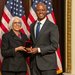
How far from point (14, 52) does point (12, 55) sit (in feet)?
0.15

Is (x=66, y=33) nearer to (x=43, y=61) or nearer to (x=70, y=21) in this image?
(x=70, y=21)

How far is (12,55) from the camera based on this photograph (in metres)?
3.27

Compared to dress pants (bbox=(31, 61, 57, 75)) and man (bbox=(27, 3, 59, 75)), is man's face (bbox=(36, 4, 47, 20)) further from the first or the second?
dress pants (bbox=(31, 61, 57, 75))

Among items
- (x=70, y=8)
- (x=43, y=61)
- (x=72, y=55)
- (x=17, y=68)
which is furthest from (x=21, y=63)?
(x=70, y=8)

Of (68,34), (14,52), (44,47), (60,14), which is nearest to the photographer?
(44,47)

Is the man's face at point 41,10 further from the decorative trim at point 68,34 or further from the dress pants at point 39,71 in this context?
the decorative trim at point 68,34

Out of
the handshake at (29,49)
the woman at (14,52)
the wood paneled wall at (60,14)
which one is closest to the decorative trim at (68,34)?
the wood paneled wall at (60,14)

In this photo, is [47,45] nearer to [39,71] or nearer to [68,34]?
[39,71]

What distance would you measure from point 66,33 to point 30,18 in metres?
0.53

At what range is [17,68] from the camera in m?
3.30

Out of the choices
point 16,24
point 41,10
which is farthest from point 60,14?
point 41,10

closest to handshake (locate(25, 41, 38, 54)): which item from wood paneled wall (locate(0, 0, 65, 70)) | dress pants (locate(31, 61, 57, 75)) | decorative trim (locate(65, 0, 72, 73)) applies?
dress pants (locate(31, 61, 57, 75))

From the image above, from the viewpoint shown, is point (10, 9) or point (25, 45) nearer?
point (25, 45)

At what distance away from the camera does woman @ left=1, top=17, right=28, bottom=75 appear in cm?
328
